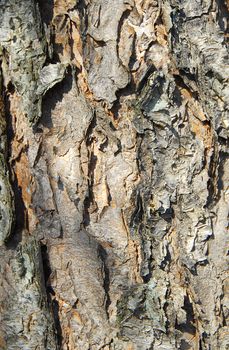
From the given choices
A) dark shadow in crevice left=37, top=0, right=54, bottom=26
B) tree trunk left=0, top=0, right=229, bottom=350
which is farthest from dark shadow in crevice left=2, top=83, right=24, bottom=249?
dark shadow in crevice left=37, top=0, right=54, bottom=26

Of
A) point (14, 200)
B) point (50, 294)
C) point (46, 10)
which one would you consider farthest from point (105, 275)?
point (46, 10)

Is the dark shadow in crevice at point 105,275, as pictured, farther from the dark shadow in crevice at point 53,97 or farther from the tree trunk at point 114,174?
the dark shadow in crevice at point 53,97

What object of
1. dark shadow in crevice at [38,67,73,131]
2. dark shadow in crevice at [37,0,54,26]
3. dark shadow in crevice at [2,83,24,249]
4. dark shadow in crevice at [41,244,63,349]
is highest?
dark shadow in crevice at [37,0,54,26]

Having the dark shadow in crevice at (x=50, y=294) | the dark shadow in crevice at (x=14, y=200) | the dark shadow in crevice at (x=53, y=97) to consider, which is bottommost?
the dark shadow in crevice at (x=50, y=294)

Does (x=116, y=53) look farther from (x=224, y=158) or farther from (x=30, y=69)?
(x=224, y=158)

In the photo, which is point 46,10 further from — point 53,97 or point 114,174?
point 114,174

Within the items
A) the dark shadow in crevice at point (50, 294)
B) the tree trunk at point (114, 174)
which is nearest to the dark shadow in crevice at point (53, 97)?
the tree trunk at point (114, 174)

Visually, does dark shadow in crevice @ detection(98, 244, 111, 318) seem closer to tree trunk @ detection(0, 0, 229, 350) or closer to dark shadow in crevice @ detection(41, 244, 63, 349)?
tree trunk @ detection(0, 0, 229, 350)

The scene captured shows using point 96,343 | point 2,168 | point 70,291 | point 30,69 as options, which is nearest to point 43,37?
point 30,69
